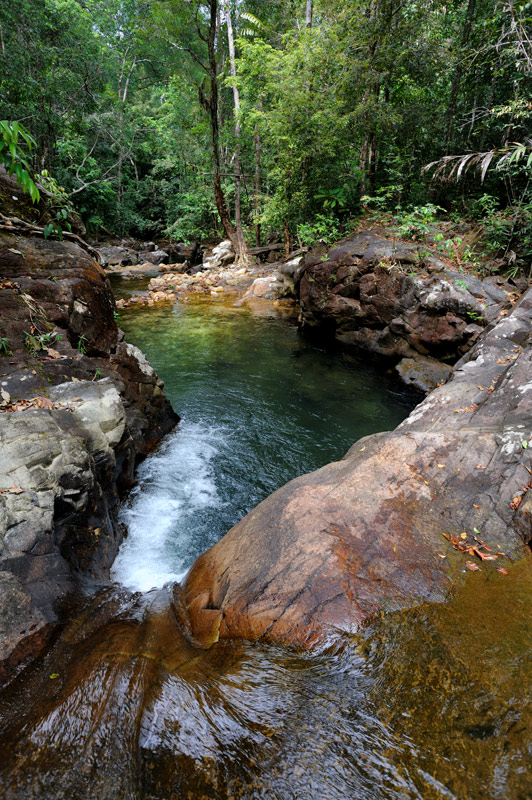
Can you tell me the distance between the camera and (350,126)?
11.9m

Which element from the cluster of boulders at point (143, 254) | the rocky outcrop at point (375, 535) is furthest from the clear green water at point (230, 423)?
the cluster of boulders at point (143, 254)

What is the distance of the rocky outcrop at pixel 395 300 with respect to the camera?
25.8 ft

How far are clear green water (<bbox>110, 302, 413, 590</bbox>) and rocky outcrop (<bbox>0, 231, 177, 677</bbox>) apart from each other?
41 cm

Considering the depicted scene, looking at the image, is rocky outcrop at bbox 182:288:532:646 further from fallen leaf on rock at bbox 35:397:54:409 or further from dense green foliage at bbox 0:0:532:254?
dense green foliage at bbox 0:0:532:254

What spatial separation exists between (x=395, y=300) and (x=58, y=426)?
8000 millimetres

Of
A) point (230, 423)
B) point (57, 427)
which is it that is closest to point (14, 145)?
point (57, 427)

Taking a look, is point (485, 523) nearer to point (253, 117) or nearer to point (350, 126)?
point (350, 126)

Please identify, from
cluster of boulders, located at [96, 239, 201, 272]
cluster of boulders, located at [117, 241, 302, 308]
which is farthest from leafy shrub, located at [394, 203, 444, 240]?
cluster of boulders, located at [96, 239, 201, 272]

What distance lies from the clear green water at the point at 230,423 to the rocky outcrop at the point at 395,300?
34.7 inches

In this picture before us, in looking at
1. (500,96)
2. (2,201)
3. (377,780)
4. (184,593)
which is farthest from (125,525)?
(500,96)

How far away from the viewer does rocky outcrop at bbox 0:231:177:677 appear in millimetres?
2539

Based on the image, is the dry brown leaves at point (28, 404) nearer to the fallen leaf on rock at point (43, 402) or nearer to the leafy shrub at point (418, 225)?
the fallen leaf on rock at point (43, 402)

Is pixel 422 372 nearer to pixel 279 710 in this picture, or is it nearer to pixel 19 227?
pixel 279 710

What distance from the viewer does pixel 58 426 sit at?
3525 mm
